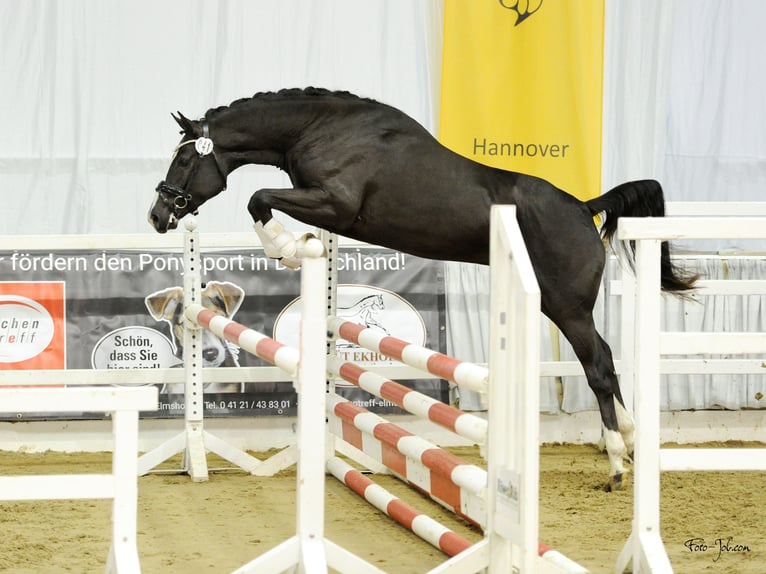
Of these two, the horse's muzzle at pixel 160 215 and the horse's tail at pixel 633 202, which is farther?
the horse's tail at pixel 633 202

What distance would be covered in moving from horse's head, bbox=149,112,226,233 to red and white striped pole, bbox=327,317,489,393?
764 mm

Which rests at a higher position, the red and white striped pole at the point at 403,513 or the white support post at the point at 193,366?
the white support post at the point at 193,366

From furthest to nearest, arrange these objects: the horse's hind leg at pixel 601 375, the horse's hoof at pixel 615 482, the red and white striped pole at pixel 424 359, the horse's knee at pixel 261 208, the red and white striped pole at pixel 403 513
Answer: the horse's hind leg at pixel 601 375 < the horse's hoof at pixel 615 482 < the horse's knee at pixel 261 208 < the red and white striped pole at pixel 403 513 < the red and white striped pole at pixel 424 359

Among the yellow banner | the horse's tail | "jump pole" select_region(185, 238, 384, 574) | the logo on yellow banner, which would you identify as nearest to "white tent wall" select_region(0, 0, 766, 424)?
the yellow banner

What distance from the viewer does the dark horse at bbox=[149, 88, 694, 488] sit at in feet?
12.6

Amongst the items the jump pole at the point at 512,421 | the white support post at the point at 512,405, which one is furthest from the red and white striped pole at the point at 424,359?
the white support post at the point at 512,405

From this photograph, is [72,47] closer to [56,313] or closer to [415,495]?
[56,313]

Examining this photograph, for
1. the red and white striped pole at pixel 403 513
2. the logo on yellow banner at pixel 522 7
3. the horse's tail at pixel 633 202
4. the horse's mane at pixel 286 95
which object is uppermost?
the logo on yellow banner at pixel 522 7

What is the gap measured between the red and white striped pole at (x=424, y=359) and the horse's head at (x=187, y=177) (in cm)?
76

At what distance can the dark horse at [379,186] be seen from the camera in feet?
12.6

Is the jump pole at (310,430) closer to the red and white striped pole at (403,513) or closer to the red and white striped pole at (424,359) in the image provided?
the red and white striped pole at (424,359)

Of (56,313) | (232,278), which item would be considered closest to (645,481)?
(232,278)

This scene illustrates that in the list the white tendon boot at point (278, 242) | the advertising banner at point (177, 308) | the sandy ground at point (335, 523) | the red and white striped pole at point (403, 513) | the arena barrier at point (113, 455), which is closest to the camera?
the arena barrier at point (113, 455)

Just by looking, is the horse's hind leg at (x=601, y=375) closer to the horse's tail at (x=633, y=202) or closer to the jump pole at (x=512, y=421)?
the horse's tail at (x=633, y=202)
